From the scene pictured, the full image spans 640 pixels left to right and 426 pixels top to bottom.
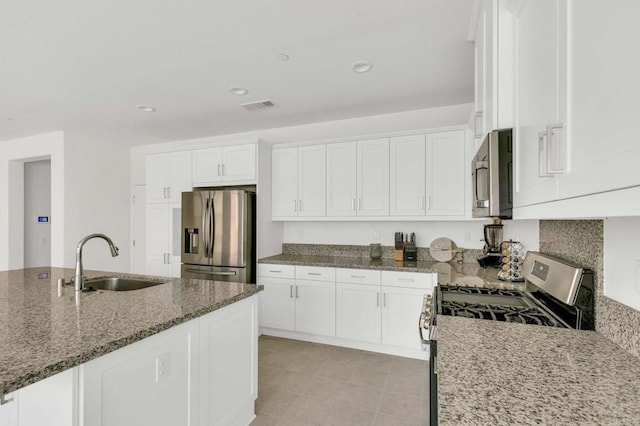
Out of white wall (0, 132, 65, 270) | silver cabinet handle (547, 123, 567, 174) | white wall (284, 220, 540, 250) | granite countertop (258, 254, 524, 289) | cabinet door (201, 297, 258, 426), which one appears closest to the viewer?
silver cabinet handle (547, 123, 567, 174)

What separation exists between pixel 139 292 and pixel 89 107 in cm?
271

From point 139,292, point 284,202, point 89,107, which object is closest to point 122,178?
Answer: point 89,107

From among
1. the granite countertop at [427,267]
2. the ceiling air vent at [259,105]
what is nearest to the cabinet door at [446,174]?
the granite countertop at [427,267]

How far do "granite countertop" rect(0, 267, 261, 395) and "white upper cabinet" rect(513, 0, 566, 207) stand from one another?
1484mm

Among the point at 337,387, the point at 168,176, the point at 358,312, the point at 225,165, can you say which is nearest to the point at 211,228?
the point at 225,165

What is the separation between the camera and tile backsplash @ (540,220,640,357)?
3.31 feet

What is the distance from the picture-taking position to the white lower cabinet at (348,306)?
120 inches

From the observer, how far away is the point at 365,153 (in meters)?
3.50

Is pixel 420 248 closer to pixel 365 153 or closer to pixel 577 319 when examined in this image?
pixel 365 153

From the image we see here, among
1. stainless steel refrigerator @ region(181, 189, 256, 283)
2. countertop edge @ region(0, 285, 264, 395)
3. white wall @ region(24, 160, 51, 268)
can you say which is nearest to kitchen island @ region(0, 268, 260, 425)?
countertop edge @ region(0, 285, 264, 395)

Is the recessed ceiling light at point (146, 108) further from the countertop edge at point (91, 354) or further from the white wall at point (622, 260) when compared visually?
the white wall at point (622, 260)

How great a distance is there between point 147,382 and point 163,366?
0.09 m

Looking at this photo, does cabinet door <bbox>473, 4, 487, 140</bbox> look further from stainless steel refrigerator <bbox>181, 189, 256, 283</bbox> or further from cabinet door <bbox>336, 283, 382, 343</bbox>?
stainless steel refrigerator <bbox>181, 189, 256, 283</bbox>

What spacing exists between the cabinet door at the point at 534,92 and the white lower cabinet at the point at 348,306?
211 cm
